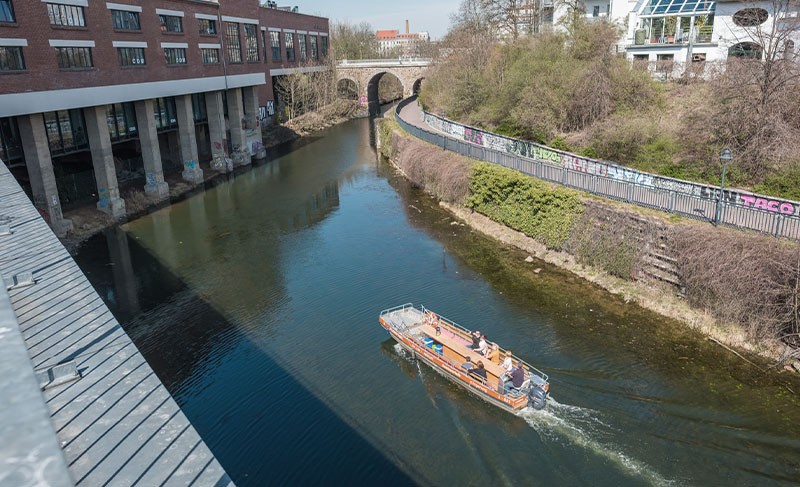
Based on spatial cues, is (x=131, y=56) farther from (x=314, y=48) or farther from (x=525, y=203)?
(x=314, y=48)

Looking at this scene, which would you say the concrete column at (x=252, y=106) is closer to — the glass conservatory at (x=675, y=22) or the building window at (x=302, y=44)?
the building window at (x=302, y=44)

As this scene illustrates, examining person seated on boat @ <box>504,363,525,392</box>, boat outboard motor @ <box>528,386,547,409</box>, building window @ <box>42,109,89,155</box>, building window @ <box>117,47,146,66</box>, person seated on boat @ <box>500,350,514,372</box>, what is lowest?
boat outboard motor @ <box>528,386,547,409</box>

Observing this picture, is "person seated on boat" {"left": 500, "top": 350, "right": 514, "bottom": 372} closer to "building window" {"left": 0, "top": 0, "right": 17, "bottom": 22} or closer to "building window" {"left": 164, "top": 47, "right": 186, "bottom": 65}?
"building window" {"left": 0, "top": 0, "right": 17, "bottom": 22}

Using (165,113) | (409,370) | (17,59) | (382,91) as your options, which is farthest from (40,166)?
(382,91)

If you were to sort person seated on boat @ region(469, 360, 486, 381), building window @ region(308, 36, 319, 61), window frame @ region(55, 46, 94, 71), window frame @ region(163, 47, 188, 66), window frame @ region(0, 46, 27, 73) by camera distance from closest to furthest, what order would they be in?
1. person seated on boat @ region(469, 360, 486, 381)
2. window frame @ region(0, 46, 27, 73)
3. window frame @ region(55, 46, 94, 71)
4. window frame @ region(163, 47, 188, 66)
5. building window @ region(308, 36, 319, 61)

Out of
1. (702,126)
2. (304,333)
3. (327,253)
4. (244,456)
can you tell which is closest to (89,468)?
(244,456)

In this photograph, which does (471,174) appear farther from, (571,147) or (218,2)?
(218,2)

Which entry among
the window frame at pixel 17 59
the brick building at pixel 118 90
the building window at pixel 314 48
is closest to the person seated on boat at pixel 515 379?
the brick building at pixel 118 90

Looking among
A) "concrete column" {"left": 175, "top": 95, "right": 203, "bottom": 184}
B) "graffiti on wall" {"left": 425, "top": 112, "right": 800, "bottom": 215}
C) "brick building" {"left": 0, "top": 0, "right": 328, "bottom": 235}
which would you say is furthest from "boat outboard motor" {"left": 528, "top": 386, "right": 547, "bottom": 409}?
"concrete column" {"left": 175, "top": 95, "right": 203, "bottom": 184}
